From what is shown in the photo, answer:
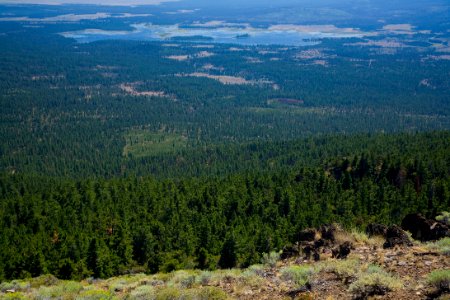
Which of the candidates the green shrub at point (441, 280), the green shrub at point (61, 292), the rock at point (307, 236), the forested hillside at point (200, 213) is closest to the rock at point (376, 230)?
the rock at point (307, 236)

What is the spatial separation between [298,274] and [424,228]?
13794 mm

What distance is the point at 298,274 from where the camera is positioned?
26.4 meters

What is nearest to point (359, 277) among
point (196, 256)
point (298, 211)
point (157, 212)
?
point (196, 256)

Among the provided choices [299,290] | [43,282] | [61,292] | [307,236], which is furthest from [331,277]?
[43,282]

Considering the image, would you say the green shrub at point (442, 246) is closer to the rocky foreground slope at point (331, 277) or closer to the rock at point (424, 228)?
the rocky foreground slope at point (331, 277)

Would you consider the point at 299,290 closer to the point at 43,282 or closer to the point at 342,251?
the point at 342,251

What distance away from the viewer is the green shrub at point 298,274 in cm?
2553

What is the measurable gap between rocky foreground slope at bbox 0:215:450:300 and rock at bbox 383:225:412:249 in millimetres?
62

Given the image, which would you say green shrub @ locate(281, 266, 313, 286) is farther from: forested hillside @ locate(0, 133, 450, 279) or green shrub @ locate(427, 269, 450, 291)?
forested hillside @ locate(0, 133, 450, 279)

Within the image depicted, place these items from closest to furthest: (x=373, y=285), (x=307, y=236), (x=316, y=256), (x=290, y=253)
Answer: (x=373, y=285) < (x=316, y=256) < (x=290, y=253) < (x=307, y=236)

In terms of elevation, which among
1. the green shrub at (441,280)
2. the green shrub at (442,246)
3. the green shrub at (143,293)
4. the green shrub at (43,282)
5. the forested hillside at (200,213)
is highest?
the green shrub at (441,280)

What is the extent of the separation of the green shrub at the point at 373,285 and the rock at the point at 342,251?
6.74 meters

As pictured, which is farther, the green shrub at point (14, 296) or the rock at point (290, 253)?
the rock at point (290, 253)

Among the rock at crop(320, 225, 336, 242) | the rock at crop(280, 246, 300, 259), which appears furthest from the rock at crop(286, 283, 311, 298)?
the rock at crop(320, 225, 336, 242)
